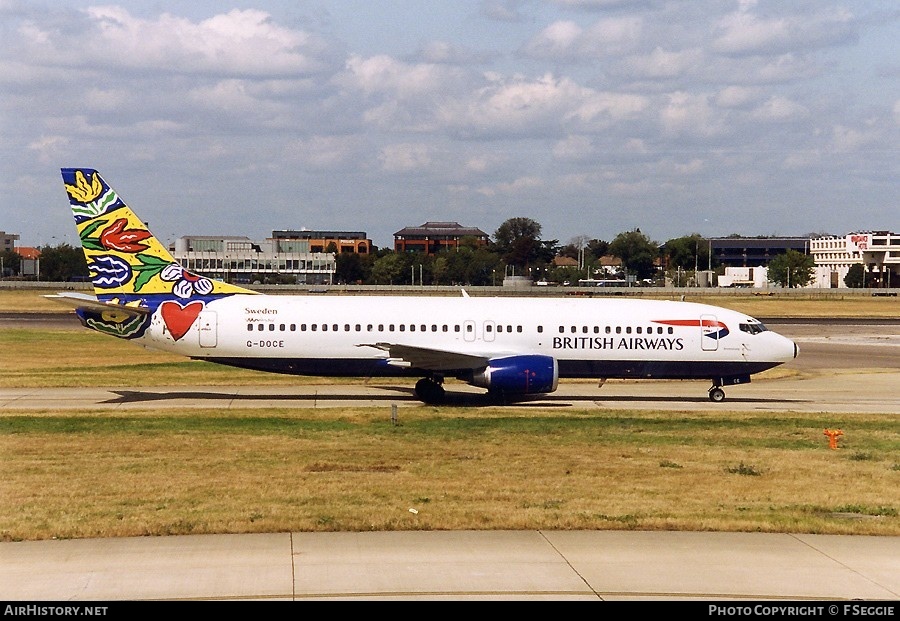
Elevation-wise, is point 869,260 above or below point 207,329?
above

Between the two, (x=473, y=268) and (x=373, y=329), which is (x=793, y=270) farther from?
(x=373, y=329)

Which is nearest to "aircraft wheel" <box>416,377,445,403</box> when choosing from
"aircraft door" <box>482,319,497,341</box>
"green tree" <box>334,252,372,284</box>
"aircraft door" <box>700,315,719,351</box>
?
"aircraft door" <box>482,319,497,341</box>

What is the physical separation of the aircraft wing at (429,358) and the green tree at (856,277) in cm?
14763

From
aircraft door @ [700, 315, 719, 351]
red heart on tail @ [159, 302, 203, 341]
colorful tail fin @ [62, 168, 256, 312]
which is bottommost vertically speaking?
A: aircraft door @ [700, 315, 719, 351]

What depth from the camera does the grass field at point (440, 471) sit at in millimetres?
16141

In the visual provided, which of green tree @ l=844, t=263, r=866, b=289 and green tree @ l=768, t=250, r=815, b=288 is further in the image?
green tree @ l=768, t=250, r=815, b=288

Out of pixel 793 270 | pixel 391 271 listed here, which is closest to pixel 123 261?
pixel 391 271

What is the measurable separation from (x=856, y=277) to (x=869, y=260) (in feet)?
20.0

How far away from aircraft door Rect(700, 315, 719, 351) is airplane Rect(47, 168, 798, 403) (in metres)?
0.03

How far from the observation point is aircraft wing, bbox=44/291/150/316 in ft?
106

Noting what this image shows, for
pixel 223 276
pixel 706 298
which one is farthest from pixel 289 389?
pixel 223 276

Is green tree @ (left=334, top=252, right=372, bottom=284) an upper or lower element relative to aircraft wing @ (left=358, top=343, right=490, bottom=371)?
upper

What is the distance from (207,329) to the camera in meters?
33.6

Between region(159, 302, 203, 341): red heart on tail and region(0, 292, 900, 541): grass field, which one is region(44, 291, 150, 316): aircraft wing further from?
region(0, 292, 900, 541): grass field
